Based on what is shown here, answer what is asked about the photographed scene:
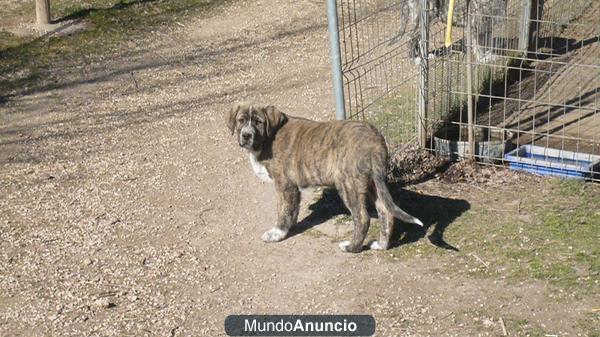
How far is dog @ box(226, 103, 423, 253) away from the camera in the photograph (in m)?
6.68

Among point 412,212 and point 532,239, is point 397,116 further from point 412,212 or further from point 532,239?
point 532,239

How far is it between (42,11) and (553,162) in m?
7.34

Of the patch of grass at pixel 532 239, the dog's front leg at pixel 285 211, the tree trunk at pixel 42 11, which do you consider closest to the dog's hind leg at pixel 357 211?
the patch of grass at pixel 532 239

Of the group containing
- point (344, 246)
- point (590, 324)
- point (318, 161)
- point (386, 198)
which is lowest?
point (590, 324)

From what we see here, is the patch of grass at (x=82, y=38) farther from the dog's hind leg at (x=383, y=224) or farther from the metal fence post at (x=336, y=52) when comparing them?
the dog's hind leg at (x=383, y=224)

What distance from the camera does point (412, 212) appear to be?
759cm

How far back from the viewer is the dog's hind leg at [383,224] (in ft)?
22.6

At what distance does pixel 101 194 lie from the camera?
26.8 feet

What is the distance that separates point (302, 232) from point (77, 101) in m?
4.15

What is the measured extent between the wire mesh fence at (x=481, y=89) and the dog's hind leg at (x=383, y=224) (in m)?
1.33

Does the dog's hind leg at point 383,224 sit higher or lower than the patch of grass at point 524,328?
higher

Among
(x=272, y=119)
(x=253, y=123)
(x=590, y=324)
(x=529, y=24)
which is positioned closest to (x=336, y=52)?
(x=272, y=119)

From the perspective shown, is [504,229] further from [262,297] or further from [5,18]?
[5,18]

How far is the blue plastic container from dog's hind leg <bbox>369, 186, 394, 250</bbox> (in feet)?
6.18
